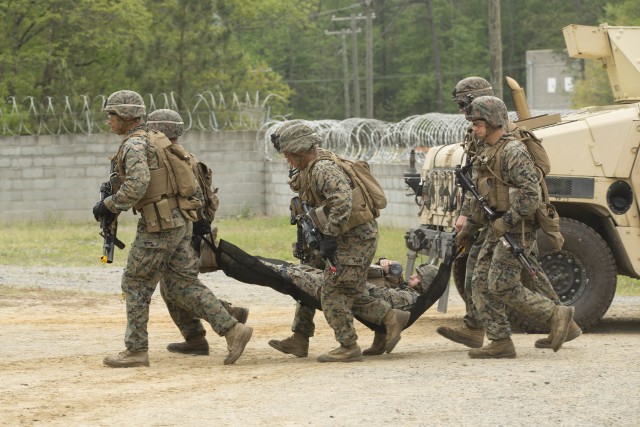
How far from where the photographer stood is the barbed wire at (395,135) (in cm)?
2120

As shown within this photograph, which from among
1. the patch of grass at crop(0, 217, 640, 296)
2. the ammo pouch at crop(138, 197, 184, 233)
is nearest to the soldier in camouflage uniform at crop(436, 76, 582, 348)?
the ammo pouch at crop(138, 197, 184, 233)

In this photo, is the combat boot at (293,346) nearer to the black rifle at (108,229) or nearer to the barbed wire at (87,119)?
the black rifle at (108,229)

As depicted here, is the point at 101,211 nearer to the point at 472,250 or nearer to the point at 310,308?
the point at 310,308

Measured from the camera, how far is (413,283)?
10625mm

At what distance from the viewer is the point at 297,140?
944 cm

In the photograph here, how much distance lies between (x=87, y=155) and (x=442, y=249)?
15465mm

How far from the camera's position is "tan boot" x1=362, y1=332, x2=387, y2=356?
10.1 metres

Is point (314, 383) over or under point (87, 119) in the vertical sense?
under

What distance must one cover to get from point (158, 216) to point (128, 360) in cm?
103

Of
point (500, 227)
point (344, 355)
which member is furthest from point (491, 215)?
point (344, 355)

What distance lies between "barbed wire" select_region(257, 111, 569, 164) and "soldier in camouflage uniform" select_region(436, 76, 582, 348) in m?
9.26

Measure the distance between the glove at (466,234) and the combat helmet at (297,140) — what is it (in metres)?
1.28

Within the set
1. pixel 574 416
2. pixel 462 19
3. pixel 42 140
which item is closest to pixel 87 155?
pixel 42 140

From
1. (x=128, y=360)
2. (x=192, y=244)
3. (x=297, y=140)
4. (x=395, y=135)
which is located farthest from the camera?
(x=395, y=135)
